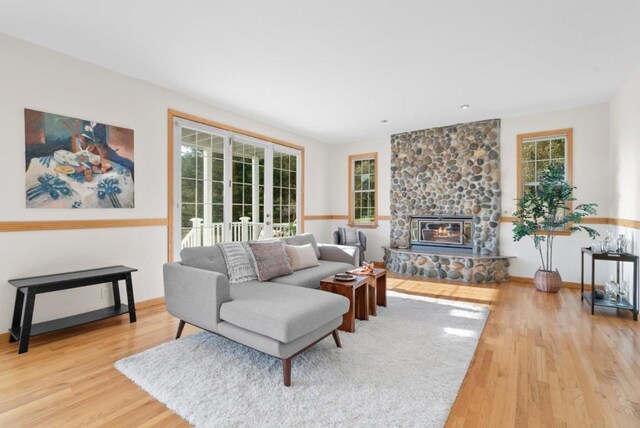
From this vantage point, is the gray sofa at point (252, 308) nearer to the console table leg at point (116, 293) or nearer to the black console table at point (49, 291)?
the black console table at point (49, 291)

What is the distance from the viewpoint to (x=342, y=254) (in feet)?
14.2

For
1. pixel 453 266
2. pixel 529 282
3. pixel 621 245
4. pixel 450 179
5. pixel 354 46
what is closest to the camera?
pixel 354 46

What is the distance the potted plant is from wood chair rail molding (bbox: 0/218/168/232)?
5001mm

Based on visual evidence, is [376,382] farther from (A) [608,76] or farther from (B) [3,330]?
(A) [608,76]

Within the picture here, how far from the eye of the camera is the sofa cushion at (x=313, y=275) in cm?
328

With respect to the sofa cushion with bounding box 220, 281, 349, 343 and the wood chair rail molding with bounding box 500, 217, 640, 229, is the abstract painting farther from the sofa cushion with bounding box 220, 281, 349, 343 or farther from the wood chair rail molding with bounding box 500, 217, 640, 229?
the wood chair rail molding with bounding box 500, 217, 640, 229

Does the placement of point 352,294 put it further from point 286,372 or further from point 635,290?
point 635,290

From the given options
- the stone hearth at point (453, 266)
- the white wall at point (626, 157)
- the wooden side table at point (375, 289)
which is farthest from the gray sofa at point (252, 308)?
the white wall at point (626, 157)

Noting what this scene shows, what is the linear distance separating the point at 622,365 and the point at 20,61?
5613 mm

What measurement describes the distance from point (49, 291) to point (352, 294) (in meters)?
2.65

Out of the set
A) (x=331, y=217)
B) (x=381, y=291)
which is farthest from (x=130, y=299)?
(x=331, y=217)

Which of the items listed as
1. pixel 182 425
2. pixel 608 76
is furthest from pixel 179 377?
pixel 608 76

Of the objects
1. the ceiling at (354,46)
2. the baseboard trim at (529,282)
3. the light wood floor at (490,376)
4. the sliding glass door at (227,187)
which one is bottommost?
the light wood floor at (490,376)

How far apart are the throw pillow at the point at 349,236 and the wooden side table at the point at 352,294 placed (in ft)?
9.67
